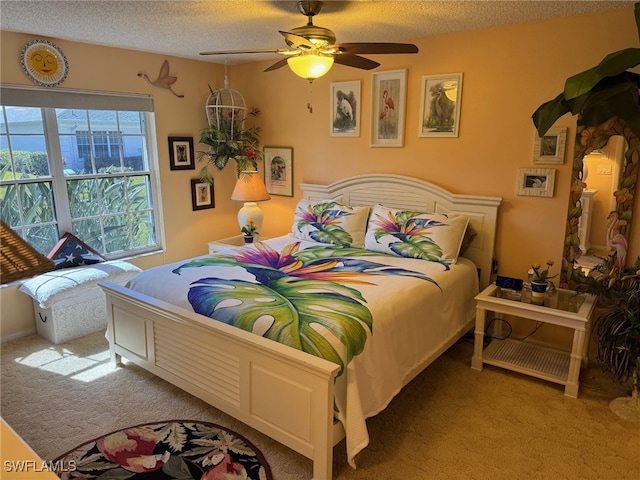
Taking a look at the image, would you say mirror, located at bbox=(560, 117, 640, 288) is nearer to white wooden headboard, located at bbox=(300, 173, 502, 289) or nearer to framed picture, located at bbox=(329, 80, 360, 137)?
white wooden headboard, located at bbox=(300, 173, 502, 289)

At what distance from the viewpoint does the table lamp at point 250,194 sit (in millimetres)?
4410

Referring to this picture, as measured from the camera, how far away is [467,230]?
3.54 metres

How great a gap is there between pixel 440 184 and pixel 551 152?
0.86 meters

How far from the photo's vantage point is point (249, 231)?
4.50 meters

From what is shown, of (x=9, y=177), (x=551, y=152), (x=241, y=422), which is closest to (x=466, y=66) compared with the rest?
(x=551, y=152)

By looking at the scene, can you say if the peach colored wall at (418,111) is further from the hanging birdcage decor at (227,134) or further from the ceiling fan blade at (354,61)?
the ceiling fan blade at (354,61)

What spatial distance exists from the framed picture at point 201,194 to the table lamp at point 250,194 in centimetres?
55

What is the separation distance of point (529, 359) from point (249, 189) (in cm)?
284

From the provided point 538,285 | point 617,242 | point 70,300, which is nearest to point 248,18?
point 70,300

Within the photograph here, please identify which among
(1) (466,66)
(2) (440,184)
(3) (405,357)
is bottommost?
(3) (405,357)

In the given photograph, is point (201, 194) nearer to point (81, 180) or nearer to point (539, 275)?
point (81, 180)

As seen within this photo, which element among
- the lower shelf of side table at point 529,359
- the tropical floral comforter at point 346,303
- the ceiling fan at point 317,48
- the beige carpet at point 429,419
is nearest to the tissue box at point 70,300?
the beige carpet at point 429,419

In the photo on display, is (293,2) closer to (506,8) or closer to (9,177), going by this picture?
(506,8)

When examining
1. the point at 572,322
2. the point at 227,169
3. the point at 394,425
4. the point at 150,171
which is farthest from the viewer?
the point at 227,169
